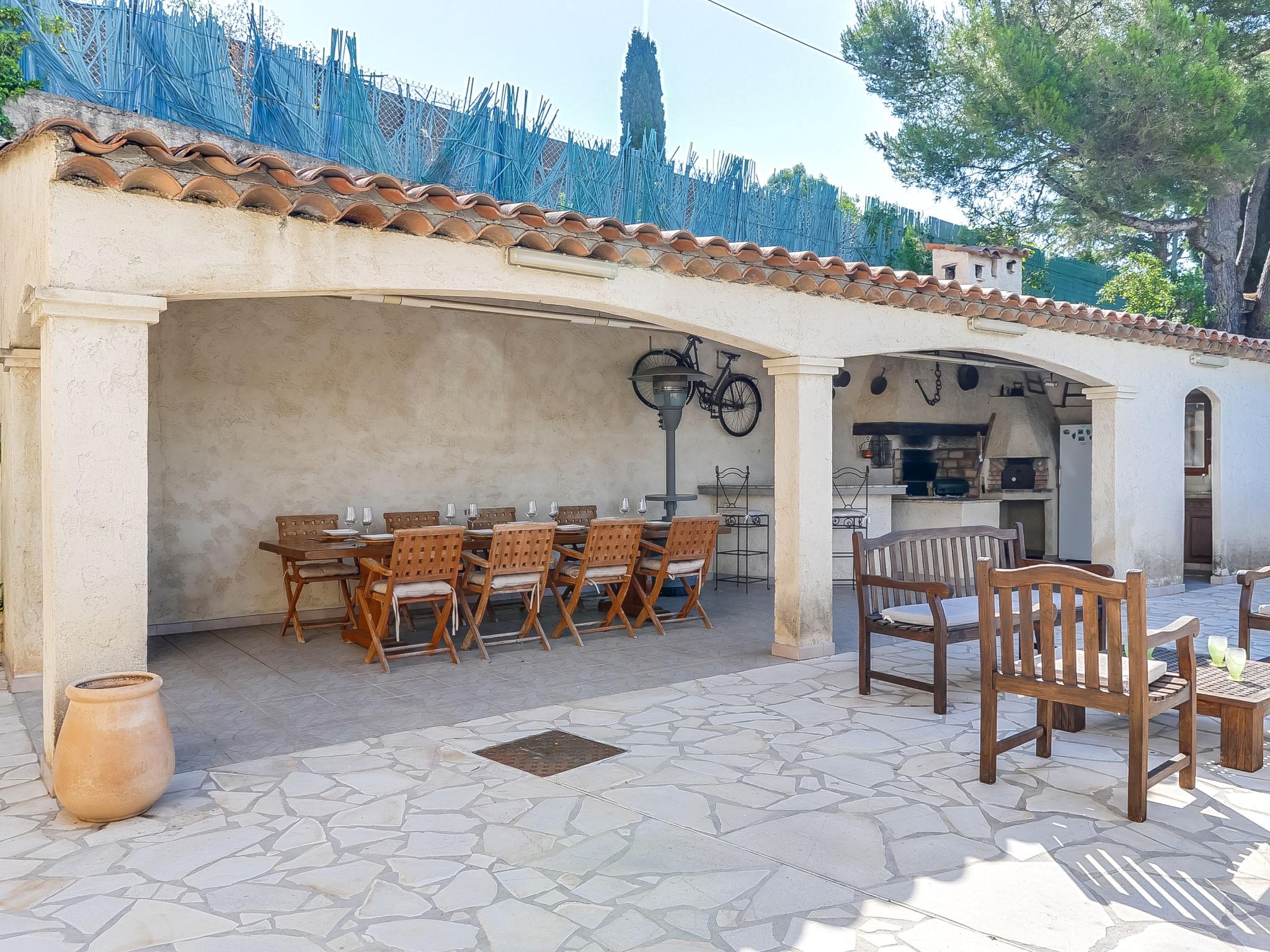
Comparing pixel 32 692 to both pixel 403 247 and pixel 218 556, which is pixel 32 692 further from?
pixel 403 247

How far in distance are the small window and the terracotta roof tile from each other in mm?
4708

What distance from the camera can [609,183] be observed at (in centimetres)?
1066

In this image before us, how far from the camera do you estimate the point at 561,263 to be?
17.4 ft

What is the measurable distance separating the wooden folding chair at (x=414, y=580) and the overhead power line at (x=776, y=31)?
9.58 m

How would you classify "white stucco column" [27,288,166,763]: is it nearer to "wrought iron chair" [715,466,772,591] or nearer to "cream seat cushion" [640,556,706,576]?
"cream seat cushion" [640,556,706,576]

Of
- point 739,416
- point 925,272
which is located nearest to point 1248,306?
point 925,272

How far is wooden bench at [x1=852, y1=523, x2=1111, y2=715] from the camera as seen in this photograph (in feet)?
16.8

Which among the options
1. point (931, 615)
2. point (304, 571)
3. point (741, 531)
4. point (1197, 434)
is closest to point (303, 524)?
point (304, 571)

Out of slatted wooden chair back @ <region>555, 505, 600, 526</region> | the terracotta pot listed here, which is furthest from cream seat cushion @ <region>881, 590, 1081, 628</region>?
slatted wooden chair back @ <region>555, 505, 600, 526</region>

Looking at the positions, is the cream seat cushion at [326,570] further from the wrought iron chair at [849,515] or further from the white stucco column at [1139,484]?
the white stucco column at [1139,484]

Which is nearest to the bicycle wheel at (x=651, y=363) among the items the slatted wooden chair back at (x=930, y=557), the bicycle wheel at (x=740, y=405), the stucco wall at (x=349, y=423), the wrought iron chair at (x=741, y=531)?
the stucco wall at (x=349, y=423)

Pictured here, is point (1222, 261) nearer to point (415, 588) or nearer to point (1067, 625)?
point (1067, 625)

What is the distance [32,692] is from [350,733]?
2.42m

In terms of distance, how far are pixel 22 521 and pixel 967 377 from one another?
10616mm
